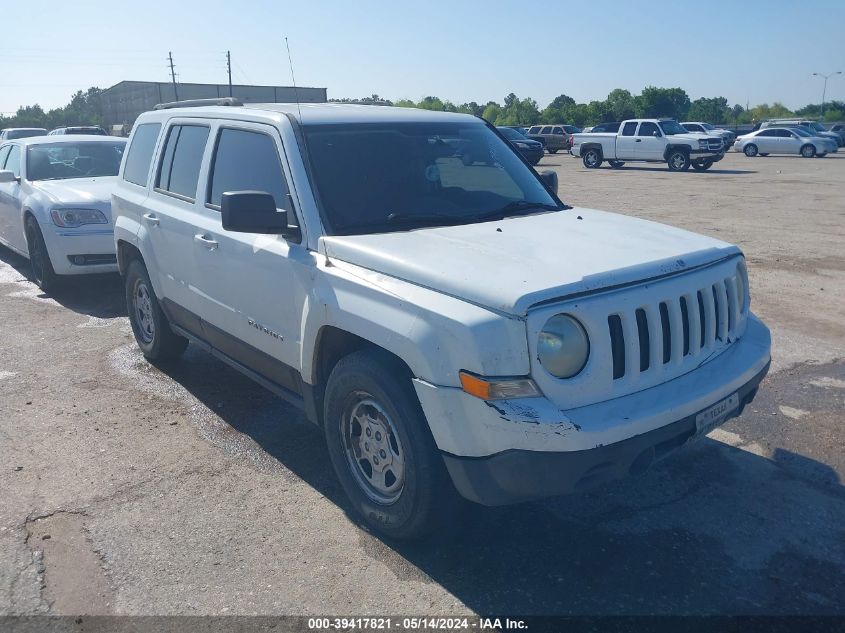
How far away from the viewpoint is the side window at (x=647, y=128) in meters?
28.9

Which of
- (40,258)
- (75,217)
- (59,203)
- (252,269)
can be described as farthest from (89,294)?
(252,269)

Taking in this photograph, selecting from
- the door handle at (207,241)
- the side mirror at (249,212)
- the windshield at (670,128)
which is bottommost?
the door handle at (207,241)

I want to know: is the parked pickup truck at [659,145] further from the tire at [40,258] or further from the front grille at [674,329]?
the front grille at [674,329]

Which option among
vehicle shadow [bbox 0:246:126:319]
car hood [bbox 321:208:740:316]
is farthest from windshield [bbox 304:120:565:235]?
vehicle shadow [bbox 0:246:126:319]

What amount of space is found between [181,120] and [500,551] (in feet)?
12.2

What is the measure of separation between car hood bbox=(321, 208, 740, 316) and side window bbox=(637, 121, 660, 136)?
26.5 meters

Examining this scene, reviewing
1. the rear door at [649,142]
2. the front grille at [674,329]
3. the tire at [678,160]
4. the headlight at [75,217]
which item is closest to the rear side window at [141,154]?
the headlight at [75,217]

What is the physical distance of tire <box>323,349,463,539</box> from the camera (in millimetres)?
3246

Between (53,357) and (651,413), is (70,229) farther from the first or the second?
(651,413)

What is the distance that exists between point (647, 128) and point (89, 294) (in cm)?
2474

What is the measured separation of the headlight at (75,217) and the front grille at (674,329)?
6972 millimetres

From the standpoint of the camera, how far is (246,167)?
450 cm

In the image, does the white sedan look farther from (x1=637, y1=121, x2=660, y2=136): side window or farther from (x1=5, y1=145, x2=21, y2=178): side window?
(x1=637, y1=121, x2=660, y2=136): side window

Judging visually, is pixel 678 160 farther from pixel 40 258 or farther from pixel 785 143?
pixel 40 258
